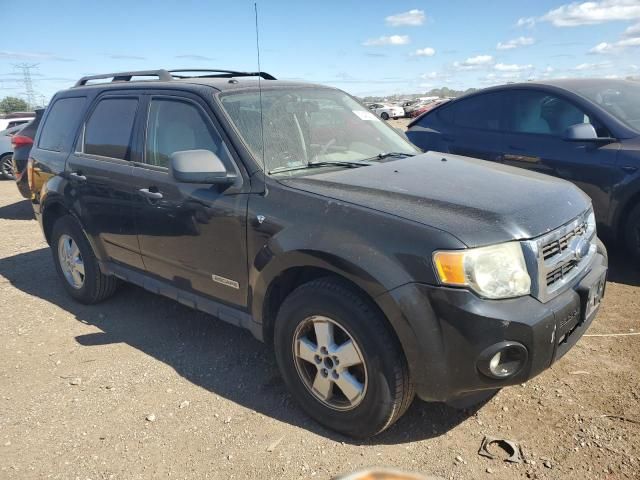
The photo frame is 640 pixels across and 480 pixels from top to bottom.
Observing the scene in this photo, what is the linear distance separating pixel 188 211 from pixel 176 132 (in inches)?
24.6

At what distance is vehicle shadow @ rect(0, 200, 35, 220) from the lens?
8.92 meters

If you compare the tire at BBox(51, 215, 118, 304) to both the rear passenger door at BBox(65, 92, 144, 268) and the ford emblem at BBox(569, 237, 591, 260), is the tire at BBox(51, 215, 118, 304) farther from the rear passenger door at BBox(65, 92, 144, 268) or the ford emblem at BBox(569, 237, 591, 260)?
the ford emblem at BBox(569, 237, 591, 260)

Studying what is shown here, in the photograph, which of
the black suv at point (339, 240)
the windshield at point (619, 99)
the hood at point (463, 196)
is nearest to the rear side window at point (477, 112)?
the windshield at point (619, 99)

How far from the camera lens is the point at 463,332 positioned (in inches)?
90.7

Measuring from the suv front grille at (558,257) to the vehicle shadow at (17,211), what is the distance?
28.0ft

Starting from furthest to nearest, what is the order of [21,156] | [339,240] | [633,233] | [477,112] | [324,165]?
[21,156] → [477,112] → [633,233] → [324,165] → [339,240]

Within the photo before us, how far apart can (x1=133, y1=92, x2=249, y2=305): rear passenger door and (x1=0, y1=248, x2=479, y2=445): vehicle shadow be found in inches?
21.4

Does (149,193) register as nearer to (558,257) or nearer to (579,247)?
(558,257)

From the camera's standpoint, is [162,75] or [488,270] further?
[162,75]

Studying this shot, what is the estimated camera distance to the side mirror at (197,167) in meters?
2.99

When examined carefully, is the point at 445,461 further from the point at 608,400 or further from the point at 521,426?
the point at 608,400

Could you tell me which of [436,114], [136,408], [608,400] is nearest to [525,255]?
[608,400]

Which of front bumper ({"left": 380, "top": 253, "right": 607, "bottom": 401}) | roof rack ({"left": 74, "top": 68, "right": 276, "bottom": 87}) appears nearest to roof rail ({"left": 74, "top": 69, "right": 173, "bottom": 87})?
roof rack ({"left": 74, "top": 68, "right": 276, "bottom": 87})

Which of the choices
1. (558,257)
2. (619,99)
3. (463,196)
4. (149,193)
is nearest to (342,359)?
(463,196)
